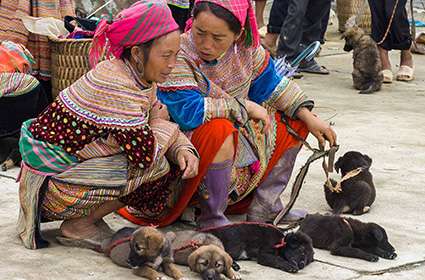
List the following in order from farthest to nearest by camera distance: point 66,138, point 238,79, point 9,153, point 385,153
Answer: point 385,153 → point 9,153 → point 238,79 → point 66,138

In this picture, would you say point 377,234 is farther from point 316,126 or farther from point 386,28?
point 386,28

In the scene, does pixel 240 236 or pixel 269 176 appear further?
pixel 269 176

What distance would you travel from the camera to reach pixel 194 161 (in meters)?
3.95

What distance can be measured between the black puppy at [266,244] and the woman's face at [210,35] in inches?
31.1

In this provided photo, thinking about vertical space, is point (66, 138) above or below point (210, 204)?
above

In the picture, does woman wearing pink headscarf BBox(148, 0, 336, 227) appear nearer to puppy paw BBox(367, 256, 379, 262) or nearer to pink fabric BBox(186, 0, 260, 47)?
pink fabric BBox(186, 0, 260, 47)

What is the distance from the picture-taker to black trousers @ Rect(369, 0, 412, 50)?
828 centimetres

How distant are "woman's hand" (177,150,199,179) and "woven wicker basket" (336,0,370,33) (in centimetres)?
691

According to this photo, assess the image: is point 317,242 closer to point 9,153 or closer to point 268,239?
point 268,239

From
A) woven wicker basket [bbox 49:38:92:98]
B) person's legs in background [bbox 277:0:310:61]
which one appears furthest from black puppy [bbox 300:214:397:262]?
person's legs in background [bbox 277:0:310:61]

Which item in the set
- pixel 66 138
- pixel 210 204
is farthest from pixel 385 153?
pixel 66 138

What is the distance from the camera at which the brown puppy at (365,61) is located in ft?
26.2

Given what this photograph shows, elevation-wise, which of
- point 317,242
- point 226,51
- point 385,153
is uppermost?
point 226,51

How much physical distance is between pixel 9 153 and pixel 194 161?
6.06 ft
